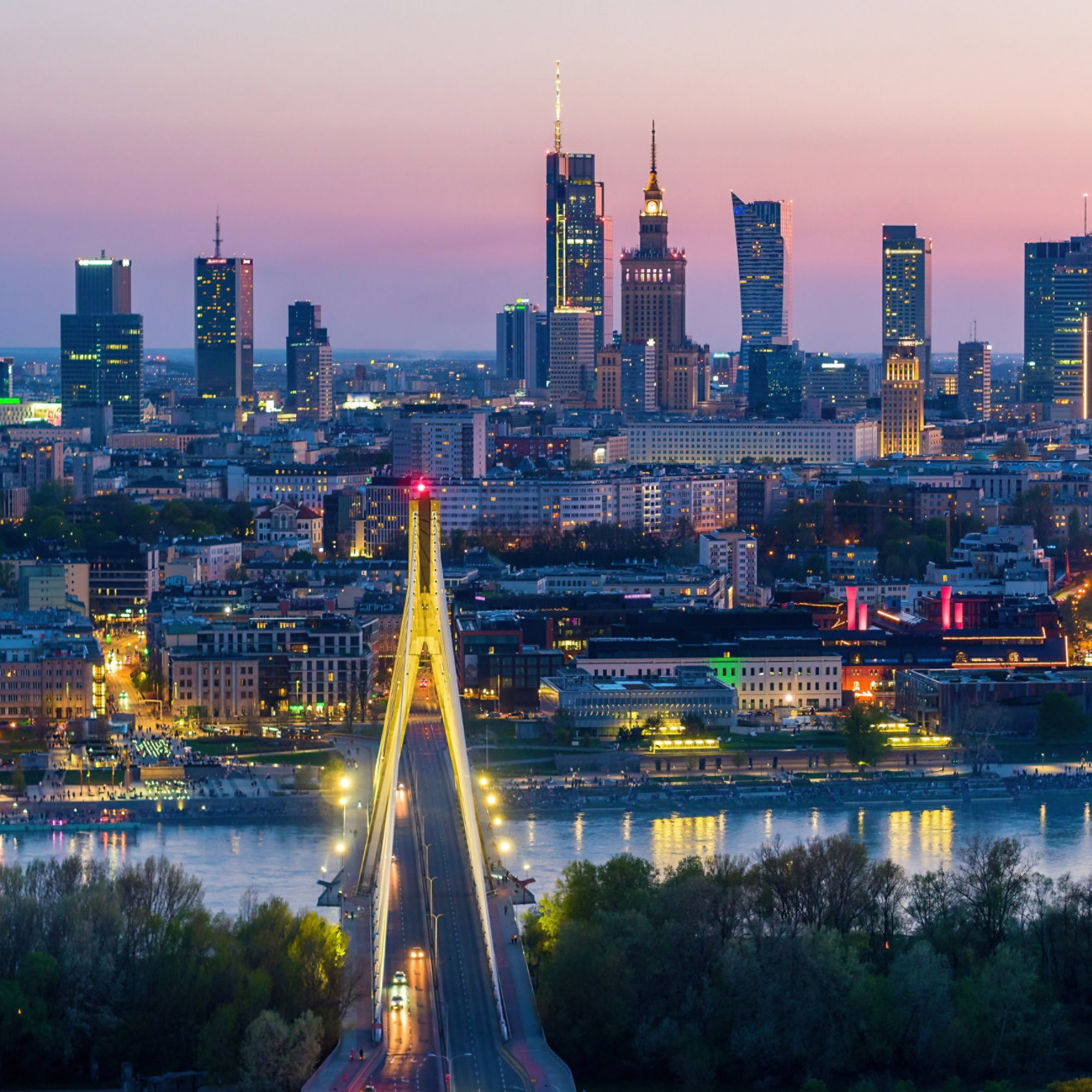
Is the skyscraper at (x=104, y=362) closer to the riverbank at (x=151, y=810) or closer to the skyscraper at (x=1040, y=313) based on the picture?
the skyscraper at (x=1040, y=313)

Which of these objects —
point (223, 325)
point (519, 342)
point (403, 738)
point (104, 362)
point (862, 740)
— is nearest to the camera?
point (403, 738)

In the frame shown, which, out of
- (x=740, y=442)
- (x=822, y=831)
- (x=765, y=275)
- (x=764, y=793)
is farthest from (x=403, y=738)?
(x=765, y=275)

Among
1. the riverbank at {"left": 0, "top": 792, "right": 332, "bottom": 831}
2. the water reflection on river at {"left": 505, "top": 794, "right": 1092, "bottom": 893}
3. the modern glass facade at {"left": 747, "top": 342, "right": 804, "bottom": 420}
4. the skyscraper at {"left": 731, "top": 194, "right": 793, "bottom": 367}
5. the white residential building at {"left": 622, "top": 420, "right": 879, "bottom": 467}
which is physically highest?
the skyscraper at {"left": 731, "top": 194, "right": 793, "bottom": 367}

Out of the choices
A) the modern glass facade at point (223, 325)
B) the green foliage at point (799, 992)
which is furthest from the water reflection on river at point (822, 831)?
the modern glass facade at point (223, 325)

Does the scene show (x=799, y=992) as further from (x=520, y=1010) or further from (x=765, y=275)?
(x=765, y=275)

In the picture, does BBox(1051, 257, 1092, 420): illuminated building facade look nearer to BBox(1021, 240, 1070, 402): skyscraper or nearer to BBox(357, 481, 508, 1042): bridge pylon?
BBox(1021, 240, 1070, 402): skyscraper

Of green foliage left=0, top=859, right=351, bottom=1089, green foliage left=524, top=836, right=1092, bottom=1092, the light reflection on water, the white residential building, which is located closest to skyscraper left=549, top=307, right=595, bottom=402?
the white residential building

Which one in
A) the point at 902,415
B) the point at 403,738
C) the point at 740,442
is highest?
the point at 902,415
